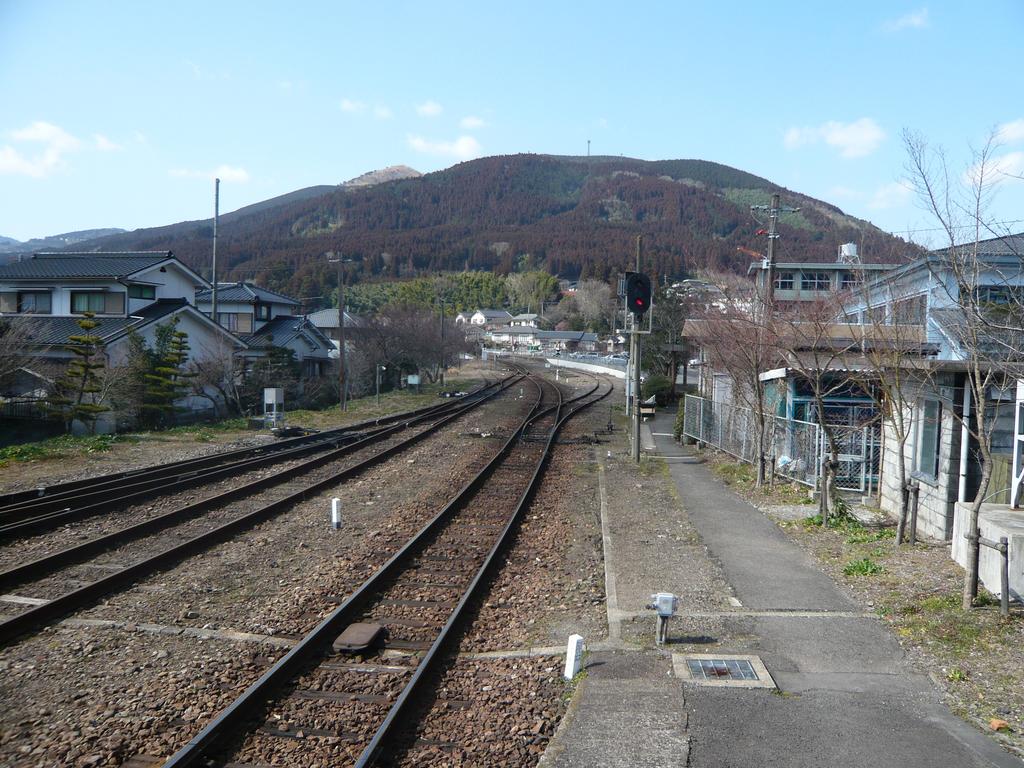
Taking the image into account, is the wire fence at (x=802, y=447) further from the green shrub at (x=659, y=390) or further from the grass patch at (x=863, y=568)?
the green shrub at (x=659, y=390)

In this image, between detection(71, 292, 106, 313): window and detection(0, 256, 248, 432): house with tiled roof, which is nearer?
detection(0, 256, 248, 432): house with tiled roof

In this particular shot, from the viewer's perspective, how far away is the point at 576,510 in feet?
43.1

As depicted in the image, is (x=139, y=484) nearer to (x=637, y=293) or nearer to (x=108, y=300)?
(x=637, y=293)

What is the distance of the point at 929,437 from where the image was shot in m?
10.5

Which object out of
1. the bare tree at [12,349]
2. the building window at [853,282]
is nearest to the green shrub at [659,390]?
the building window at [853,282]

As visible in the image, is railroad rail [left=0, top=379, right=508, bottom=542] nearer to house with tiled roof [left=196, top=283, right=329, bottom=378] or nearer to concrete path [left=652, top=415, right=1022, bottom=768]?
concrete path [left=652, top=415, right=1022, bottom=768]

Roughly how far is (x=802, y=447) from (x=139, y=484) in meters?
11.4

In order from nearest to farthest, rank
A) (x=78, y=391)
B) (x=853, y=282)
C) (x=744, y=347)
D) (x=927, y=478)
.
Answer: (x=927, y=478)
(x=853, y=282)
(x=744, y=347)
(x=78, y=391)

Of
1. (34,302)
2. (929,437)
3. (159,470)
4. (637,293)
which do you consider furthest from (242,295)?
(929,437)

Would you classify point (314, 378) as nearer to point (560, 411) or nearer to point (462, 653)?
point (560, 411)

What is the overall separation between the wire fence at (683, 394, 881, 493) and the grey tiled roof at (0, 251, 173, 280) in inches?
918

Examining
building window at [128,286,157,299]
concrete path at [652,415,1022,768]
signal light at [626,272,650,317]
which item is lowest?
concrete path at [652,415,1022,768]

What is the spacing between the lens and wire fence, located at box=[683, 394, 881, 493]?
13.3 m

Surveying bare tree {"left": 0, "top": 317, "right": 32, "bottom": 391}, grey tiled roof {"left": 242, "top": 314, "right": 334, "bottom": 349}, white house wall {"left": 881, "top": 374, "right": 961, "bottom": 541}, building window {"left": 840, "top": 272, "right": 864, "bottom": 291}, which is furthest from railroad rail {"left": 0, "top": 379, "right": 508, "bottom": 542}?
grey tiled roof {"left": 242, "top": 314, "right": 334, "bottom": 349}
